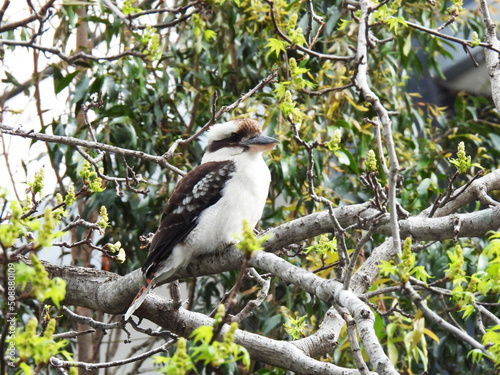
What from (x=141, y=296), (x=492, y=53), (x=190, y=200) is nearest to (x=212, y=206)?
(x=190, y=200)

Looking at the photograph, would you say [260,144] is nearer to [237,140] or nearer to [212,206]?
[237,140]

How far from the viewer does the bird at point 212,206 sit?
1941mm

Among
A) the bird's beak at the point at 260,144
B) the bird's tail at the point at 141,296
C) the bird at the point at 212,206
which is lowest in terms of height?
the bird's tail at the point at 141,296

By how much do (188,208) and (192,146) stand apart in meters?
1.39

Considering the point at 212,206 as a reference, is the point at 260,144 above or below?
above

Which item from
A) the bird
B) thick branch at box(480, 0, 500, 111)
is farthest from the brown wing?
thick branch at box(480, 0, 500, 111)

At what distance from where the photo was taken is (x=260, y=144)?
2.16 meters

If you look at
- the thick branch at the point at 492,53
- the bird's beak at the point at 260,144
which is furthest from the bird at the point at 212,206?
the thick branch at the point at 492,53

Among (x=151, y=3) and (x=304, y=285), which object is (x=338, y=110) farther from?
(x=304, y=285)

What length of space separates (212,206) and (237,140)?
0.29m

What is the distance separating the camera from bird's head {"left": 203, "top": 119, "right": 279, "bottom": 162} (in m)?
2.17

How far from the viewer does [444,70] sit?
4.99 m

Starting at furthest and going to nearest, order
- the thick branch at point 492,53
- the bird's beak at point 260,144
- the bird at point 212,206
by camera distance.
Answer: the bird's beak at point 260,144, the bird at point 212,206, the thick branch at point 492,53

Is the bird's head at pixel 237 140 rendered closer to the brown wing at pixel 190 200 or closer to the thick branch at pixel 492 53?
the brown wing at pixel 190 200
